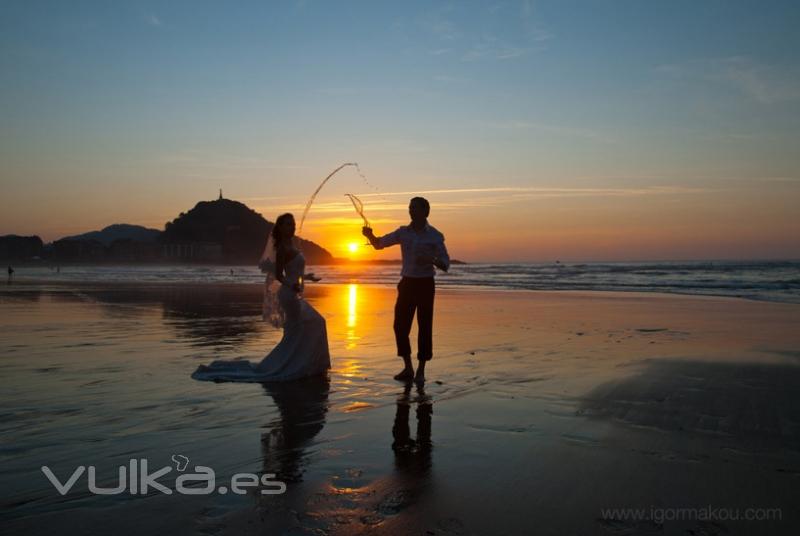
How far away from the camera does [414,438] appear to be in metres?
4.61

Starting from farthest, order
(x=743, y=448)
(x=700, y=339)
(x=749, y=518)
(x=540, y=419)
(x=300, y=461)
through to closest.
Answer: (x=700, y=339) → (x=540, y=419) → (x=743, y=448) → (x=300, y=461) → (x=749, y=518)

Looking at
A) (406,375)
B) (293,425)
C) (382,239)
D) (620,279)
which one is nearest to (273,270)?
(382,239)

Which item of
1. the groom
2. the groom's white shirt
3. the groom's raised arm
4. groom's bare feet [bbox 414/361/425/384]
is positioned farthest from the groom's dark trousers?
the groom's raised arm

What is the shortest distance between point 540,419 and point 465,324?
803 cm

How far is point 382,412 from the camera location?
17.8 feet

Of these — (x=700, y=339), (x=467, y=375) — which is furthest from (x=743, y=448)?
(x=700, y=339)

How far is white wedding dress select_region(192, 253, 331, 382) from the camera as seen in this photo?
715 centimetres

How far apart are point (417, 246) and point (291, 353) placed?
2.01 meters

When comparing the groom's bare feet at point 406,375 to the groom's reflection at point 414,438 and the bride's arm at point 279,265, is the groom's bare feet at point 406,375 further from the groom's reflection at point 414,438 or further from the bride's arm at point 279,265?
the bride's arm at point 279,265

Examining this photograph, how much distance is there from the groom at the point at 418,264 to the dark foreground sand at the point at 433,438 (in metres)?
0.63

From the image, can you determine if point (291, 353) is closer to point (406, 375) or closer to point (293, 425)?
point (406, 375)

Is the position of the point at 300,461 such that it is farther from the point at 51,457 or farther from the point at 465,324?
the point at 465,324

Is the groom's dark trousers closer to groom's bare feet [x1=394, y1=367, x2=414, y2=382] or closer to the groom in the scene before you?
the groom

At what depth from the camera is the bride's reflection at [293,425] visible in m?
3.95
